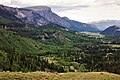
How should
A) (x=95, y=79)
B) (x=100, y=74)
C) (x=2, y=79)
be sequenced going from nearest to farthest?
1. (x=2, y=79)
2. (x=95, y=79)
3. (x=100, y=74)

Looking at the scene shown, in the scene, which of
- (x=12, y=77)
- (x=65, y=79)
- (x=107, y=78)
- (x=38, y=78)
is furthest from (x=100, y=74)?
(x=12, y=77)

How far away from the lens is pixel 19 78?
313 ft

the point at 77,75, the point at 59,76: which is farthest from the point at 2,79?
the point at 77,75

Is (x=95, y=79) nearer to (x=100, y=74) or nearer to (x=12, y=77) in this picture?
(x=100, y=74)

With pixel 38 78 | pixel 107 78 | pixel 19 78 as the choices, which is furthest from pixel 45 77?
pixel 107 78

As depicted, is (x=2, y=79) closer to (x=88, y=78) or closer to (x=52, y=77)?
(x=52, y=77)

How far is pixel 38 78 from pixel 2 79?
11507 millimetres

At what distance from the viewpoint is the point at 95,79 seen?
100 m

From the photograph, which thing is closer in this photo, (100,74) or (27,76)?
(27,76)

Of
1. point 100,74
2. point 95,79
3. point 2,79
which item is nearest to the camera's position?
point 2,79

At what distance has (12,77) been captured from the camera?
95.4m

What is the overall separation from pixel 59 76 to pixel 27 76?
11133 millimetres

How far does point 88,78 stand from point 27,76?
21117 mm

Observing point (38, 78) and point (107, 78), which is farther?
point (107, 78)
